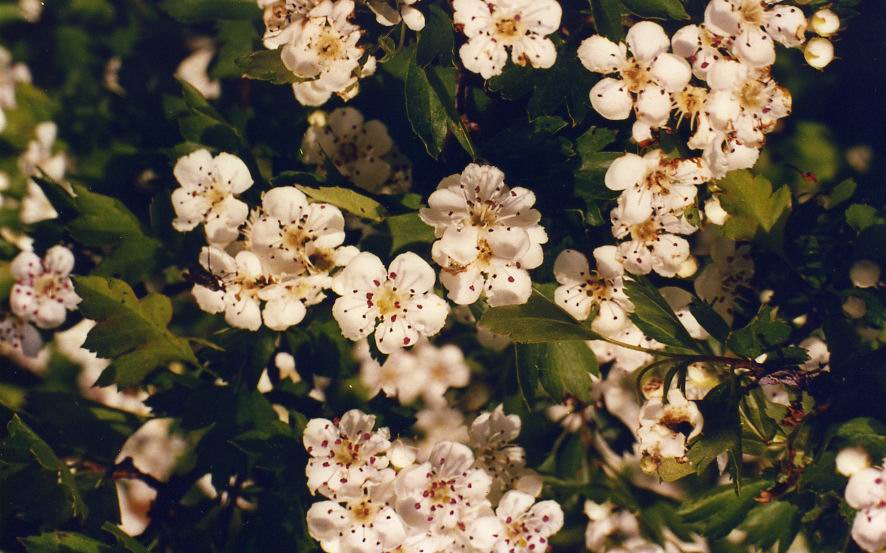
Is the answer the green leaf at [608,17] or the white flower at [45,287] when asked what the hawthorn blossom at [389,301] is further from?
the white flower at [45,287]

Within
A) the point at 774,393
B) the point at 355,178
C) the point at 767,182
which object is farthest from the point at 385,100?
the point at 774,393

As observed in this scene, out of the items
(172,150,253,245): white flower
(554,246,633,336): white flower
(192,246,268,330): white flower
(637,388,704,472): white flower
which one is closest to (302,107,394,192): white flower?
(172,150,253,245): white flower

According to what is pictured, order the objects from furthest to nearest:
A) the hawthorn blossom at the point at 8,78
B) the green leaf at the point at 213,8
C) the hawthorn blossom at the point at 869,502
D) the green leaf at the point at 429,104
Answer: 1. the hawthorn blossom at the point at 8,78
2. the green leaf at the point at 213,8
3. the green leaf at the point at 429,104
4. the hawthorn blossom at the point at 869,502

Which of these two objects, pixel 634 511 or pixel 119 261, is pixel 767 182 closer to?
pixel 634 511

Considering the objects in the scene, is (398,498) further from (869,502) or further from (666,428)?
(869,502)

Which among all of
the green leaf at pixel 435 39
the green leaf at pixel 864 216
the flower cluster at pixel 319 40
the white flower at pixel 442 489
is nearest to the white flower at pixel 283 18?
the flower cluster at pixel 319 40
